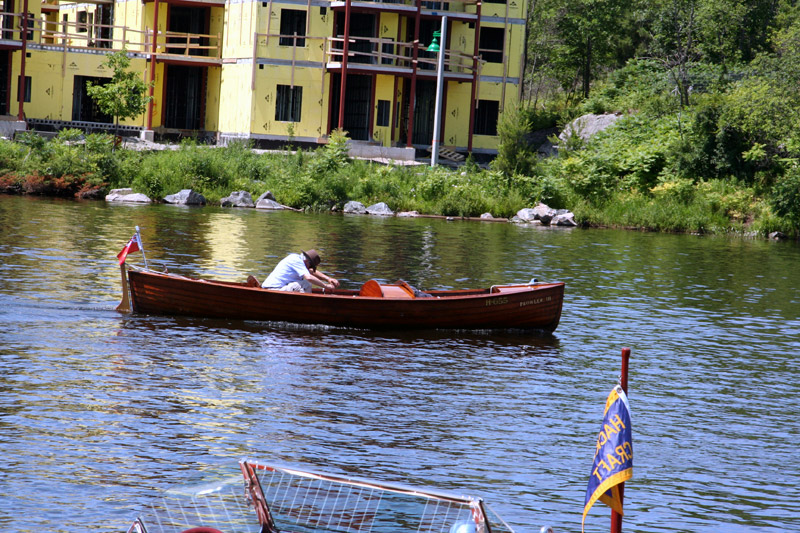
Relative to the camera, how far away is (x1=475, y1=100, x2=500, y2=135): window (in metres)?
56.1

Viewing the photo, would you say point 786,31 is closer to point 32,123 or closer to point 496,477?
point 32,123

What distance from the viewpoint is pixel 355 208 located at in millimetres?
45344

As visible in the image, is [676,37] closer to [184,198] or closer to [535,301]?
[184,198]

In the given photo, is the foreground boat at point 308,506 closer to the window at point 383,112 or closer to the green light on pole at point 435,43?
the green light on pole at point 435,43

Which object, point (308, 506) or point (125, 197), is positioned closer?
point (308, 506)

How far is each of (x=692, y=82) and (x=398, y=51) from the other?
14984 millimetres

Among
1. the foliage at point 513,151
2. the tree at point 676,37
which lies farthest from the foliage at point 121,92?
the tree at point 676,37

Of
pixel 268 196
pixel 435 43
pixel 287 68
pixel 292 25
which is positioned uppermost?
pixel 292 25

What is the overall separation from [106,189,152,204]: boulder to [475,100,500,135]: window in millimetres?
19833

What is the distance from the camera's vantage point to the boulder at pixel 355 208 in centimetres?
4525

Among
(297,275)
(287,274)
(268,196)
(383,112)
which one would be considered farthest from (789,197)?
(287,274)

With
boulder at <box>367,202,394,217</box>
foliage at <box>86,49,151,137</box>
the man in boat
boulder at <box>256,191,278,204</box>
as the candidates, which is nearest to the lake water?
the man in boat

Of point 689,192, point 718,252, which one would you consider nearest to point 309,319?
point 718,252

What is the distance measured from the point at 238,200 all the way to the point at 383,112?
37.8 feet
